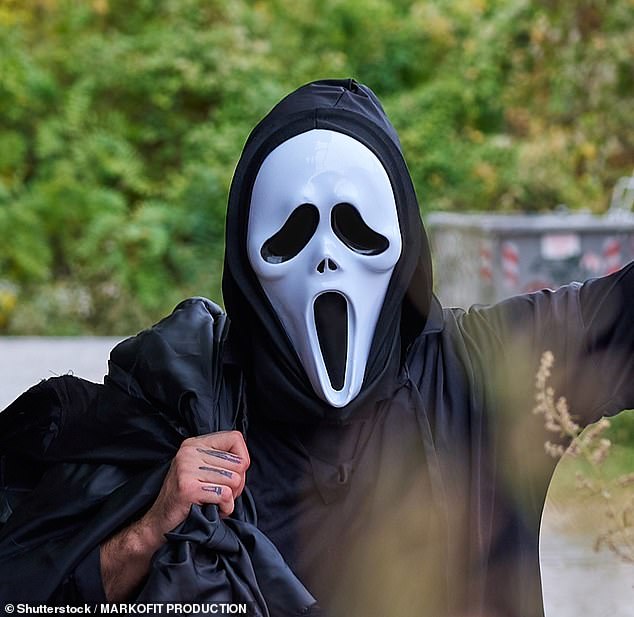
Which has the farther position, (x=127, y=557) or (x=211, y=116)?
(x=211, y=116)

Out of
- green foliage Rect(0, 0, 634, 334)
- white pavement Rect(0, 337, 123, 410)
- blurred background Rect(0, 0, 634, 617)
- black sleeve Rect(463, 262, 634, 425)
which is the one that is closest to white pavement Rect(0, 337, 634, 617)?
black sleeve Rect(463, 262, 634, 425)

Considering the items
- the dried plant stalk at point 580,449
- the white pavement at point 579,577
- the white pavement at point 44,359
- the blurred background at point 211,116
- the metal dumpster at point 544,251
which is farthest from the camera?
the blurred background at point 211,116

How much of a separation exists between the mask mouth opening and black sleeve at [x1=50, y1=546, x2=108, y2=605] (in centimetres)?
43

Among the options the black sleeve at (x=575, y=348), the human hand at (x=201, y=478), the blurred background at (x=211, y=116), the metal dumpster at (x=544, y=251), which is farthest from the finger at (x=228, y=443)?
the blurred background at (x=211, y=116)

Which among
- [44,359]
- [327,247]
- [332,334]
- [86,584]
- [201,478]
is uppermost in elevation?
[44,359]

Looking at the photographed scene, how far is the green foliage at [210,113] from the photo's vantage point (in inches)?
394

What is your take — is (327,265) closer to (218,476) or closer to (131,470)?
(218,476)

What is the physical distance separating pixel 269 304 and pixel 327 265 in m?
0.11

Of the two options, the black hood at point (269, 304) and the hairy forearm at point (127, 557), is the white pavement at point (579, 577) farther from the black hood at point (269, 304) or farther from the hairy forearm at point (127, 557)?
the hairy forearm at point (127, 557)

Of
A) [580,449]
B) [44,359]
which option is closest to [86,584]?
[580,449]

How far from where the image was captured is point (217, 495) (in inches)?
71.1

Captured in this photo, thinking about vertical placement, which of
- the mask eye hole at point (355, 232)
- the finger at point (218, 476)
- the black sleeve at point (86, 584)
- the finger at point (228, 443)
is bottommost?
the black sleeve at point (86, 584)

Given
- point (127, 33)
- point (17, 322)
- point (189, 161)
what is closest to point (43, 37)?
point (127, 33)

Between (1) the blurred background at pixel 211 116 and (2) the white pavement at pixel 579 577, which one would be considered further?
(1) the blurred background at pixel 211 116
